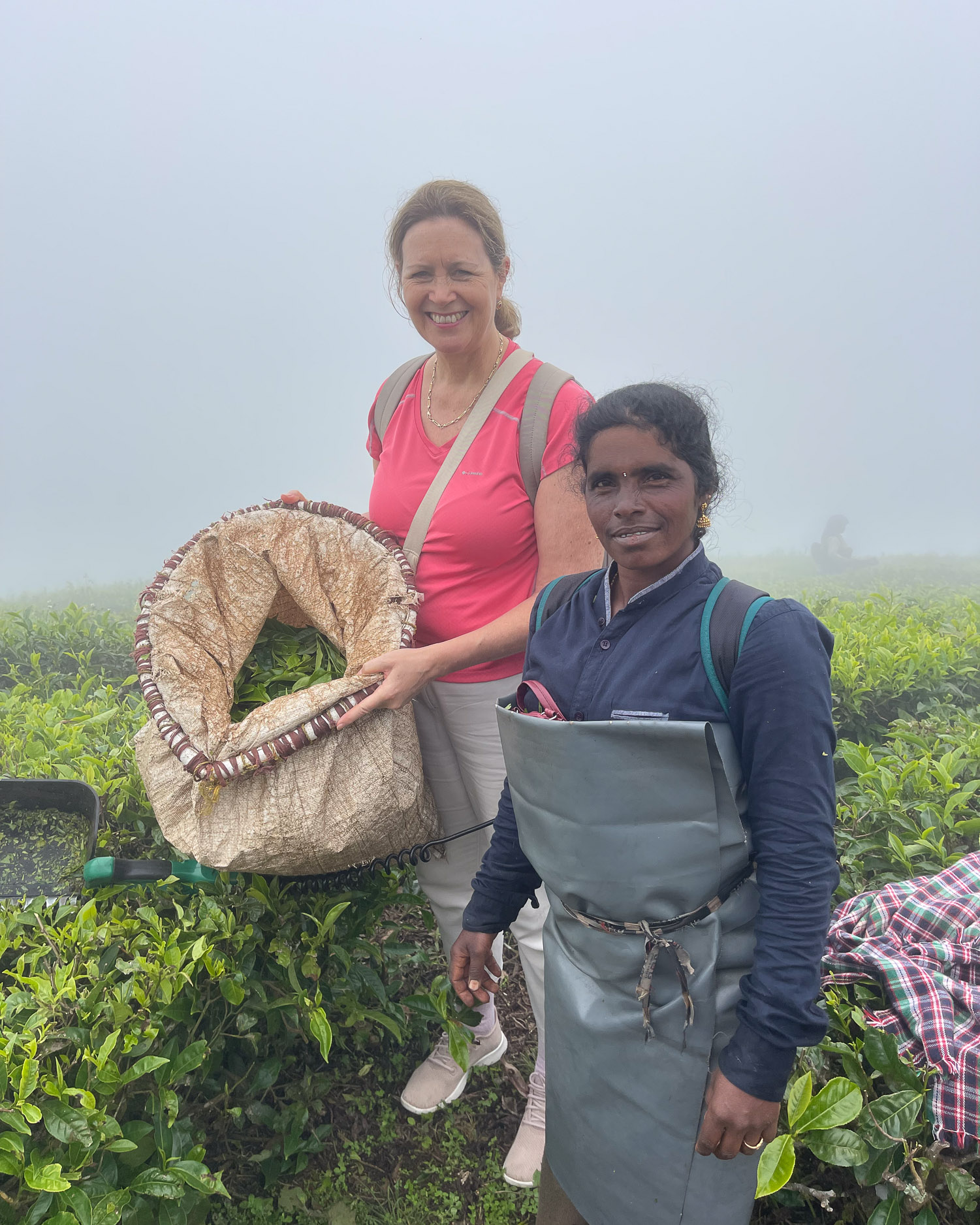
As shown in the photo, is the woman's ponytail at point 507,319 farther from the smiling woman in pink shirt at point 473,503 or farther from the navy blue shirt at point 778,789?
the navy blue shirt at point 778,789

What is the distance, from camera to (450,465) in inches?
70.8

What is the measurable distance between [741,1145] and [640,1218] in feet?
0.79

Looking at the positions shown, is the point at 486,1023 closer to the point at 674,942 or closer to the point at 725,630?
the point at 674,942

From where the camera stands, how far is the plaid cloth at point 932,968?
1207 mm

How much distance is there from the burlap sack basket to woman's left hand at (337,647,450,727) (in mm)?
21

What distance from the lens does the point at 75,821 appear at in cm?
186

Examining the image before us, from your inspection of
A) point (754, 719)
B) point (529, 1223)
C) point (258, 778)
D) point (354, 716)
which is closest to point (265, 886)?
point (258, 778)

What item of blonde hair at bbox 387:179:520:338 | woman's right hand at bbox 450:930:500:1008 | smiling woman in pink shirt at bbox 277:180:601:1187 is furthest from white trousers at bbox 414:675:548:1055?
blonde hair at bbox 387:179:520:338

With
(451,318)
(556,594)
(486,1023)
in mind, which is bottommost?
(486,1023)

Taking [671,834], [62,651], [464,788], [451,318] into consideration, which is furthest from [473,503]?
[62,651]

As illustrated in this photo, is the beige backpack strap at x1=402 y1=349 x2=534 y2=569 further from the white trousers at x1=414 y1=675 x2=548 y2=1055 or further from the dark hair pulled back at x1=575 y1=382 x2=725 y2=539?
the dark hair pulled back at x1=575 y1=382 x2=725 y2=539

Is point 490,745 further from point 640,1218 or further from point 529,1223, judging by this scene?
point 529,1223

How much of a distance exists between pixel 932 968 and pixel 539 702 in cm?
87

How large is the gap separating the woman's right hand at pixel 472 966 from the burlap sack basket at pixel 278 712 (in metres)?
0.27
